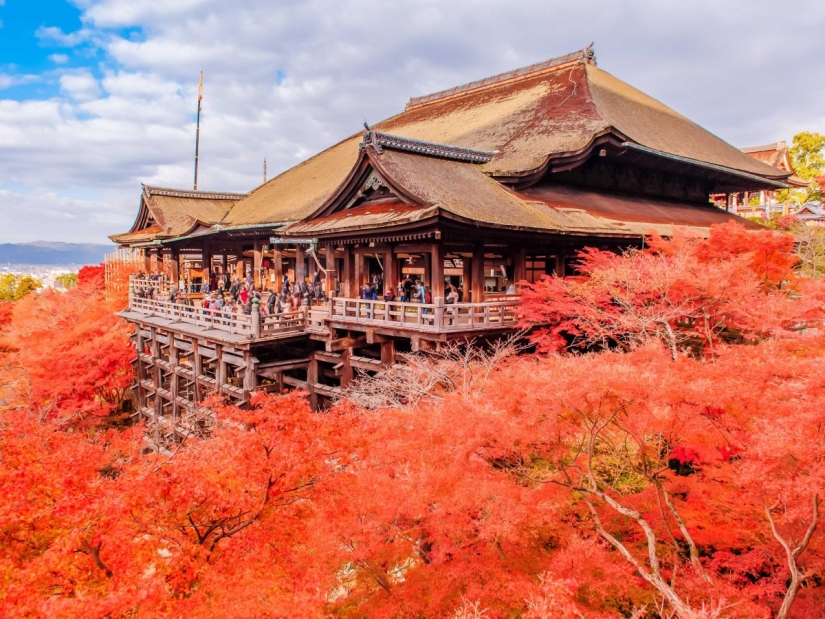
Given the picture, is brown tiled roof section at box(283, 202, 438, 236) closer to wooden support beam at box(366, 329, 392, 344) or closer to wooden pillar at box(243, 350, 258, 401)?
wooden support beam at box(366, 329, 392, 344)

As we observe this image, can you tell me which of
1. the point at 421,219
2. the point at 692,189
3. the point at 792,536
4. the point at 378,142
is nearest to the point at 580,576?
the point at 792,536

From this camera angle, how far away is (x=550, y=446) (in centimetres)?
746

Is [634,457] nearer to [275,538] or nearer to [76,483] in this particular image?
[275,538]

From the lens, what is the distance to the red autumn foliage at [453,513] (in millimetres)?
5887

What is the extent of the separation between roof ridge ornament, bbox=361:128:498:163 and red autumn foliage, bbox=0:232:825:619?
8290 millimetres

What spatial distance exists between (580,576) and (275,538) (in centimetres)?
434

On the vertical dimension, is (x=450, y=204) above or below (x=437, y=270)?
above

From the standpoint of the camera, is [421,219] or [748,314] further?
[421,219]

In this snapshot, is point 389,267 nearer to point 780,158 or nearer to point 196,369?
point 196,369

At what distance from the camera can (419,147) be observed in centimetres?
1515

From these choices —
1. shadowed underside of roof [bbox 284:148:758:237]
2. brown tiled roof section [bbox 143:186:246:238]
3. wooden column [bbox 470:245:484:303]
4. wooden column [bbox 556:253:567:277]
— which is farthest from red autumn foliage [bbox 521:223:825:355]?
brown tiled roof section [bbox 143:186:246:238]

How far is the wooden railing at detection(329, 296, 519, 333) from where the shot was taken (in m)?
11.7

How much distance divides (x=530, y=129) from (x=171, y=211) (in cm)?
1992

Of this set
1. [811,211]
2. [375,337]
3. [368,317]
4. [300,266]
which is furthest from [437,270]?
[811,211]
